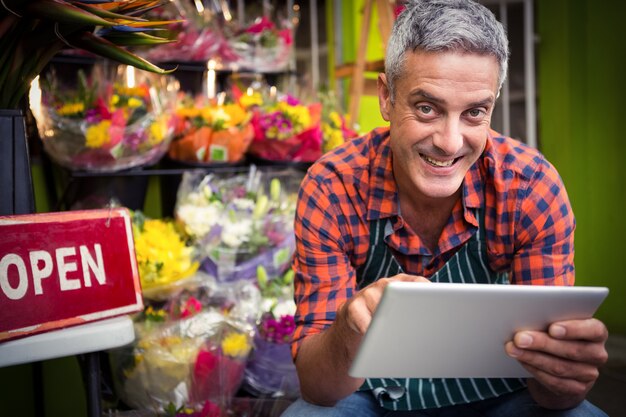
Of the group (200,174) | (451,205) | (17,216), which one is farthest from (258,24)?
(17,216)

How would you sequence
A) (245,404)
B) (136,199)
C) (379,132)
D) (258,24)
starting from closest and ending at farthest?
(379,132), (245,404), (136,199), (258,24)

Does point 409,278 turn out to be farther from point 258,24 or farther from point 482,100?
point 258,24

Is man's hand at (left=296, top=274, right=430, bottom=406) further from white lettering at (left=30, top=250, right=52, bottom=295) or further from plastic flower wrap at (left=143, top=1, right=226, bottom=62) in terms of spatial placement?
plastic flower wrap at (left=143, top=1, right=226, bottom=62)

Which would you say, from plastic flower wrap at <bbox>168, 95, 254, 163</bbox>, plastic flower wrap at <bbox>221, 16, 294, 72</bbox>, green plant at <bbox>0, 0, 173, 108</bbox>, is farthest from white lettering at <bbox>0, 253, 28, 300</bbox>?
plastic flower wrap at <bbox>221, 16, 294, 72</bbox>

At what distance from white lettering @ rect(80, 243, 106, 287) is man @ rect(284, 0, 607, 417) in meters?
0.41

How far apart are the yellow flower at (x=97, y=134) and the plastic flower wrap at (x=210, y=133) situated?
15.2 inches

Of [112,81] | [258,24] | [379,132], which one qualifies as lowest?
[379,132]

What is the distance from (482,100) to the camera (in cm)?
123

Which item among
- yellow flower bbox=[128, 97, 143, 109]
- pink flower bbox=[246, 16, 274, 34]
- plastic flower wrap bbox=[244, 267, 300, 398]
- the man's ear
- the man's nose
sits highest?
pink flower bbox=[246, 16, 274, 34]

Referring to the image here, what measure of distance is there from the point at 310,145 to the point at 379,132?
1327 millimetres

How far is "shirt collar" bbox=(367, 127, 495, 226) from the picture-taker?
1.40 m

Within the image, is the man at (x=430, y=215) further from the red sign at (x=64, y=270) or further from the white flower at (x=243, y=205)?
the white flower at (x=243, y=205)

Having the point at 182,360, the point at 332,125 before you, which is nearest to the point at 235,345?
the point at 182,360

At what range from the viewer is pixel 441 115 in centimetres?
126
